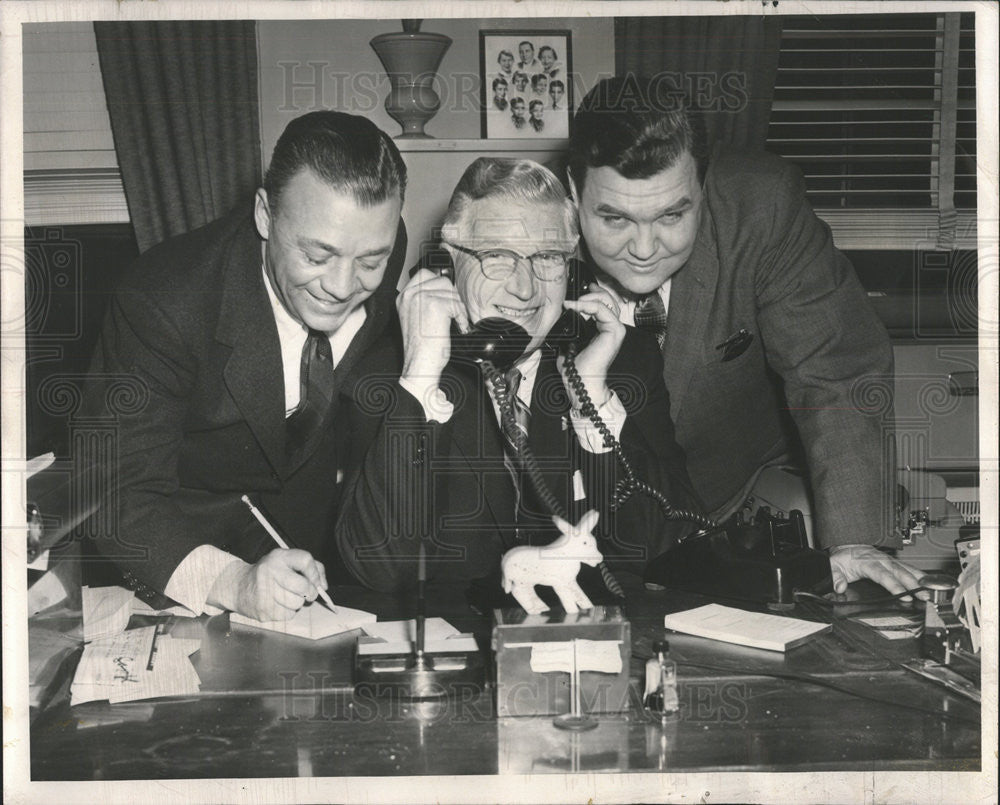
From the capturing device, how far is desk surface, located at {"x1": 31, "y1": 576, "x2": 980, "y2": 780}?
1430 millimetres

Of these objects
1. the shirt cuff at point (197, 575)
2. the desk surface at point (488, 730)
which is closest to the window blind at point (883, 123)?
the desk surface at point (488, 730)

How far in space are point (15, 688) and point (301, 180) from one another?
1153 mm

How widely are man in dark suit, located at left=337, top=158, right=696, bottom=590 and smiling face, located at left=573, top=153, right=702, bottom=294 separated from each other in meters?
0.06

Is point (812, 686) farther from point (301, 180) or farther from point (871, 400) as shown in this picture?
point (301, 180)

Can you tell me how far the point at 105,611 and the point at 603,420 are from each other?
3.55ft

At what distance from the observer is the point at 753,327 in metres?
2.34

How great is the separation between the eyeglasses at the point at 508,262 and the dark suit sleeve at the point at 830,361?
1.70 feet

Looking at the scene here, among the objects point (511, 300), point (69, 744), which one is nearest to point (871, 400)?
point (511, 300)

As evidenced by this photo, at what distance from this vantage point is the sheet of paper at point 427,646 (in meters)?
1.65

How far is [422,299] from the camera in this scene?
6.93ft

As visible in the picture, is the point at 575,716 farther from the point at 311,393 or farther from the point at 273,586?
the point at 311,393

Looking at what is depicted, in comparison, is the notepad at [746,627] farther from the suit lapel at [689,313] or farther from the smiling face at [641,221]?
the smiling face at [641,221]

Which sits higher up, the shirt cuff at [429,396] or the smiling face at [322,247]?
the smiling face at [322,247]

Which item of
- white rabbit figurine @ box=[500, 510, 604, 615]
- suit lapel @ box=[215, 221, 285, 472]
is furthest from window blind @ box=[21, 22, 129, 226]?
white rabbit figurine @ box=[500, 510, 604, 615]
